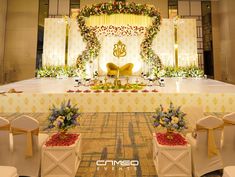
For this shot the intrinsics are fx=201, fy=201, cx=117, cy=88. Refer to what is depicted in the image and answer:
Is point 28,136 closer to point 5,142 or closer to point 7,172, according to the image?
point 5,142

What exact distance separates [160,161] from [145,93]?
3815 millimetres

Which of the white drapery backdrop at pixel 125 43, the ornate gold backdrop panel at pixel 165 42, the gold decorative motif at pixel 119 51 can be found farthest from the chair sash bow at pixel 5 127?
the ornate gold backdrop panel at pixel 165 42

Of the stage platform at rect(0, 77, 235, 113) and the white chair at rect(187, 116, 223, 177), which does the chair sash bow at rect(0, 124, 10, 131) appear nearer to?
the white chair at rect(187, 116, 223, 177)

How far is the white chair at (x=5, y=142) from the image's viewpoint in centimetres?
247

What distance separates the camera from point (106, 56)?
14.2m

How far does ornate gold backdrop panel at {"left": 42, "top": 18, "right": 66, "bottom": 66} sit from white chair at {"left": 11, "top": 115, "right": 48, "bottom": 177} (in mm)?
12160

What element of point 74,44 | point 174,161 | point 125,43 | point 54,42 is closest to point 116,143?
point 174,161

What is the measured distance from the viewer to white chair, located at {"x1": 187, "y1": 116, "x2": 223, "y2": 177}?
2.57 metres

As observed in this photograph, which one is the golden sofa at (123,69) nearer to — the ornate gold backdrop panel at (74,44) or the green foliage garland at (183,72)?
the green foliage garland at (183,72)

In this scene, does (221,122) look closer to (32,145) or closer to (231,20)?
(32,145)

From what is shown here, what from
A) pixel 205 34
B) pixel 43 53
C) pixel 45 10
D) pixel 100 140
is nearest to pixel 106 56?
pixel 43 53

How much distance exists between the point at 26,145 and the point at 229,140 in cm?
270

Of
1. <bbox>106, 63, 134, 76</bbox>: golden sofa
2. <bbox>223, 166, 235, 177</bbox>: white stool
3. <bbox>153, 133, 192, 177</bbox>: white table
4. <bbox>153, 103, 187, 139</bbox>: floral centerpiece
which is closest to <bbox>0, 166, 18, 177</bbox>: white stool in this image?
<bbox>153, 133, 192, 177</bbox>: white table

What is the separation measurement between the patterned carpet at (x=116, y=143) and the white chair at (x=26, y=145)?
616mm
